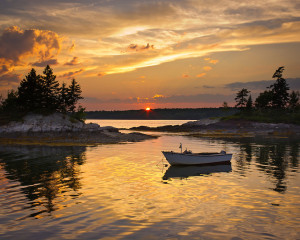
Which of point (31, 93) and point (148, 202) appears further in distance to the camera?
point (31, 93)

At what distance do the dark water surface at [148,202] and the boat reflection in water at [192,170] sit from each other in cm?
12

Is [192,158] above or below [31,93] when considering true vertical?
below

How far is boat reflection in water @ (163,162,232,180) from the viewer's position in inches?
1246

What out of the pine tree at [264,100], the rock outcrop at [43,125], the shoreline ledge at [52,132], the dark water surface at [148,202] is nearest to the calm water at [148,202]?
the dark water surface at [148,202]

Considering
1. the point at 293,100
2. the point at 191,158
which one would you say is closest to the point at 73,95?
the point at 191,158

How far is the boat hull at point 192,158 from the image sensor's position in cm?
3594

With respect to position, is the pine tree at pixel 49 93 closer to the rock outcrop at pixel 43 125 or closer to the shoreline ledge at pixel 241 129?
the rock outcrop at pixel 43 125

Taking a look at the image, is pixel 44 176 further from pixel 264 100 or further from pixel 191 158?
pixel 264 100

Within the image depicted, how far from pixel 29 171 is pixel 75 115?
6303cm

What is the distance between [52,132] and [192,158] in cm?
4983

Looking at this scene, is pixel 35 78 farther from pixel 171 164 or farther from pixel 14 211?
pixel 14 211

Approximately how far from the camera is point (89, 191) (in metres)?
23.3

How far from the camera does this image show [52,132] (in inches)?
2938

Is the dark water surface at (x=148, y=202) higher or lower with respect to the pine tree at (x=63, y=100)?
lower
